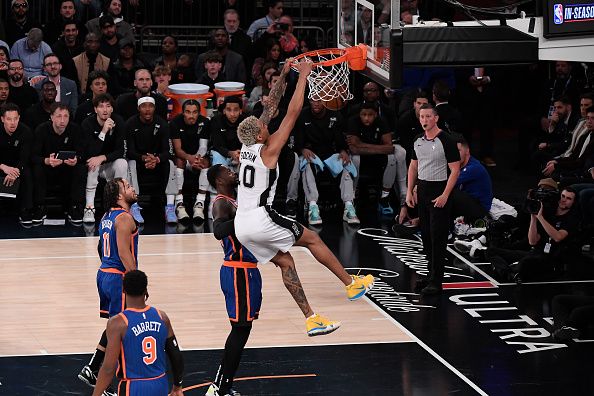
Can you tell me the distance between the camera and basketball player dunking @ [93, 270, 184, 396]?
685 cm

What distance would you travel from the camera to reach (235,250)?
8492 mm

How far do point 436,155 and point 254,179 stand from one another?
3.19 m

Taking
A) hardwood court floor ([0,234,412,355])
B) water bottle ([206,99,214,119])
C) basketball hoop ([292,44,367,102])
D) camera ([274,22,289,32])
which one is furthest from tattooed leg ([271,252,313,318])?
camera ([274,22,289,32])

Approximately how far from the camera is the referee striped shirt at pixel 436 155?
11273 millimetres

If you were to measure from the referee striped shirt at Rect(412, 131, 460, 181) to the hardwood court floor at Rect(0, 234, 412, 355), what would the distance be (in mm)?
1397

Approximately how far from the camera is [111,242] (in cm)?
862

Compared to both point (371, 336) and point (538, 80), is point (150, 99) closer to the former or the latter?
point (371, 336)

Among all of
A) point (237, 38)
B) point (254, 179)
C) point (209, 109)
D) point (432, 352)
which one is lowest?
point (432, 352)

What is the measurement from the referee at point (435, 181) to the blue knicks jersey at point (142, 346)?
15.9ft

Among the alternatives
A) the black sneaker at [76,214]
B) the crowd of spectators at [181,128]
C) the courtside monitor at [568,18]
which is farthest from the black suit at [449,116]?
the courtside monitor at [568,18]

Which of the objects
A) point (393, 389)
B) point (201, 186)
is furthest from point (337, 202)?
point (393, 389)

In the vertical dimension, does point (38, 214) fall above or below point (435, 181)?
below

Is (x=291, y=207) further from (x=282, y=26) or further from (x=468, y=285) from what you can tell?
(x=282, y=26)

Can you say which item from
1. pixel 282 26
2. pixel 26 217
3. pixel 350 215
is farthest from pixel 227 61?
pixel 26 217
